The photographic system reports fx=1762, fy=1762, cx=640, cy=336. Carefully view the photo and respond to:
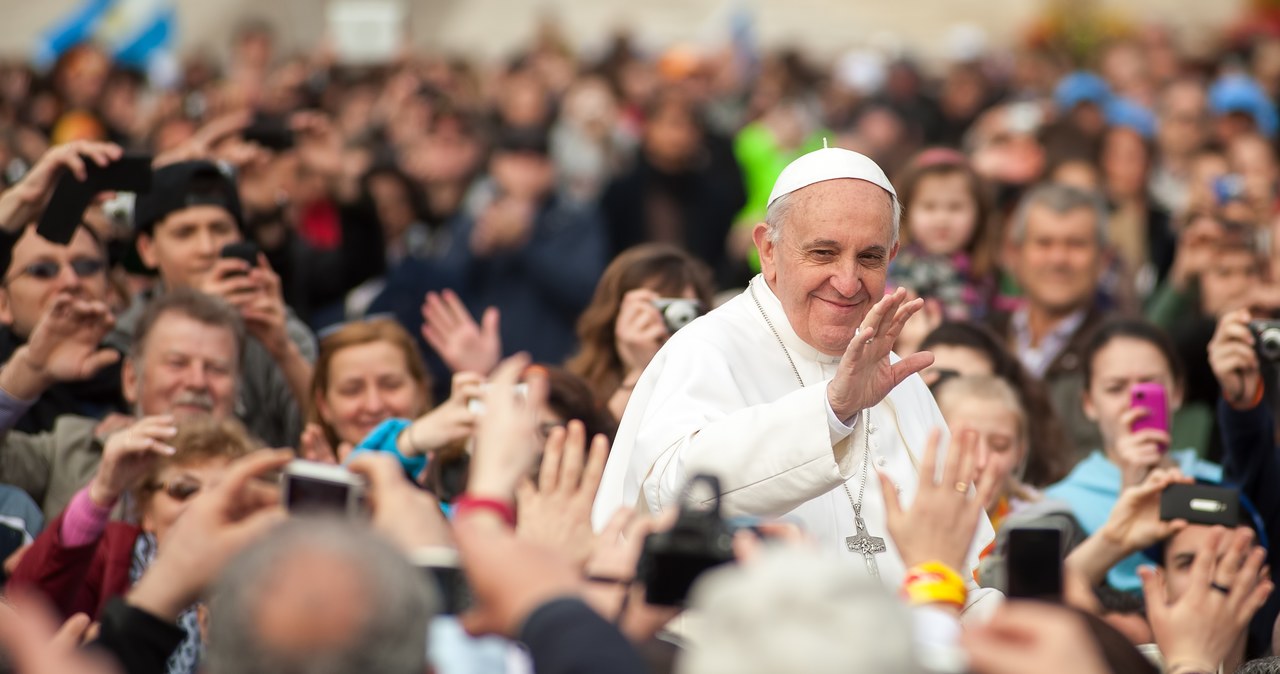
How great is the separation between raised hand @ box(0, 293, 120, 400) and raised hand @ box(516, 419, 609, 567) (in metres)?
2.50

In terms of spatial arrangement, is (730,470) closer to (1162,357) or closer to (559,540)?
(559,540)

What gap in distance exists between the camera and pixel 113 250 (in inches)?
282

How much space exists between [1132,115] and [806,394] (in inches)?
453

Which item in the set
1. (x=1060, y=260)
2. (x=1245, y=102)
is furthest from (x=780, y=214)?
(x=1245, y=102)

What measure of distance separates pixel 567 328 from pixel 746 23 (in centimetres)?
1135

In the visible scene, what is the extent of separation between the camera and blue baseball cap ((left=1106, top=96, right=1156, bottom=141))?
14396 mm

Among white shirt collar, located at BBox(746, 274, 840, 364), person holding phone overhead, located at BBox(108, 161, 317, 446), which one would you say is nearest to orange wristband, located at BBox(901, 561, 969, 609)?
white shirt collar, located at BBox(746, 274, 840, 364)

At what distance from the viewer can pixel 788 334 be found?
4.65 metres

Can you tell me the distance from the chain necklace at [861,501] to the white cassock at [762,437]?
1 centimetres

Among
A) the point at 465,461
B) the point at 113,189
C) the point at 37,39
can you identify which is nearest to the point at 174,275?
the point at 113,189

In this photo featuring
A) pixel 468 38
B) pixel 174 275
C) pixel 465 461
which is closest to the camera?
Result: pixel 465 461

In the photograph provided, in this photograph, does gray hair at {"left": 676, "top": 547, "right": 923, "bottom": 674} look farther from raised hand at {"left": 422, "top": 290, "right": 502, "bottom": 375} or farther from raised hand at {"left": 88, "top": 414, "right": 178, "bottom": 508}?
raised hand at {"left": 422, "top": 290, "right": 502, "bottom": 375}

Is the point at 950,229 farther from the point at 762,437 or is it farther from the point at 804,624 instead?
the point at 804,624

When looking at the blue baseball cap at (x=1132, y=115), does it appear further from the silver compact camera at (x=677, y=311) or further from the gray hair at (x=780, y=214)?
the gray hair at (x=780, y=214)
